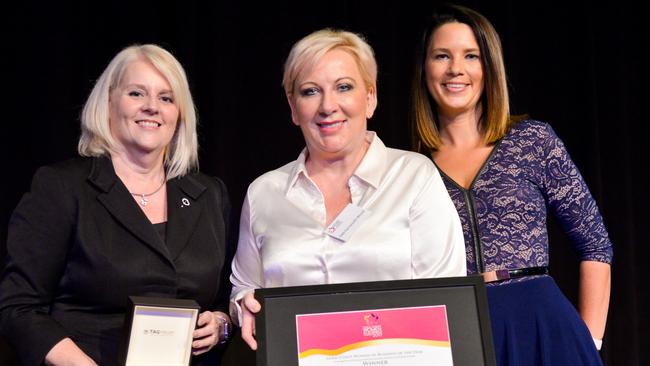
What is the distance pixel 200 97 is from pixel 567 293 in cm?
196

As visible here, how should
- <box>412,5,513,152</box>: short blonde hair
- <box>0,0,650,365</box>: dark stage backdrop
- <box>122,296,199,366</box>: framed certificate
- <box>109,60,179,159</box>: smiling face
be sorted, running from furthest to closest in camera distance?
1. <box>0,0,650,365</box>: dark stage backdrop
2. <box>412,5,513,152</box>: short blonde hair
3. <box>109,60,179,159</box>: smiling face
4. <box>122,296,199,366</box>: framed certificate

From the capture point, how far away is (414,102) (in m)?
2.54

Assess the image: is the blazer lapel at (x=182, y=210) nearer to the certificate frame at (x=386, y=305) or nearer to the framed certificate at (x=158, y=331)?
the framed certificate at (x=158, y=331)

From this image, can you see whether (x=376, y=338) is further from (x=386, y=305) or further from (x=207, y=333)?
(x=207, y=333)

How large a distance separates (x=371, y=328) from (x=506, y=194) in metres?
0.73

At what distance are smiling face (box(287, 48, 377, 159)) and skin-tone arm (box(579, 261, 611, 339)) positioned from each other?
2.76 ft

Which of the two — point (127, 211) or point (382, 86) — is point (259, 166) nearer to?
point (382, 86)

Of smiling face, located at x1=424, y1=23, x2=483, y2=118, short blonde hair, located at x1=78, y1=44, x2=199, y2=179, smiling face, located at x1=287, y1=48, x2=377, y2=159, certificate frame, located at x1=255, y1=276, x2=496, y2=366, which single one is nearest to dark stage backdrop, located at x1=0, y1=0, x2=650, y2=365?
short blonde hair, located at x1=78, y1=44, x2=199, y2=179

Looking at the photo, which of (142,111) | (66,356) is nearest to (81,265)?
(66,356)

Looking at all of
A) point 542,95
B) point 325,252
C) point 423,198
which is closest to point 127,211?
point 325,252

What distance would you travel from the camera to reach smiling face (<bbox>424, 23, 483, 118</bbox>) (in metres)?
2.41

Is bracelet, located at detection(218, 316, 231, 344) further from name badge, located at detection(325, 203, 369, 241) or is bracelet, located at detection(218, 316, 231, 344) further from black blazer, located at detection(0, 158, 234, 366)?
name badge, located at detection(325, 203, 369, 241)

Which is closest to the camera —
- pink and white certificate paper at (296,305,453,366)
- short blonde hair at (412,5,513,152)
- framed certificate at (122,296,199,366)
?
pink and white certificate paper at (296,305,453,366)

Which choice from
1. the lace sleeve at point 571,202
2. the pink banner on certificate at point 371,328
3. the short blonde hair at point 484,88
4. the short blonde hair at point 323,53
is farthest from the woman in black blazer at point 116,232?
the lace sleeve at point 571,202
